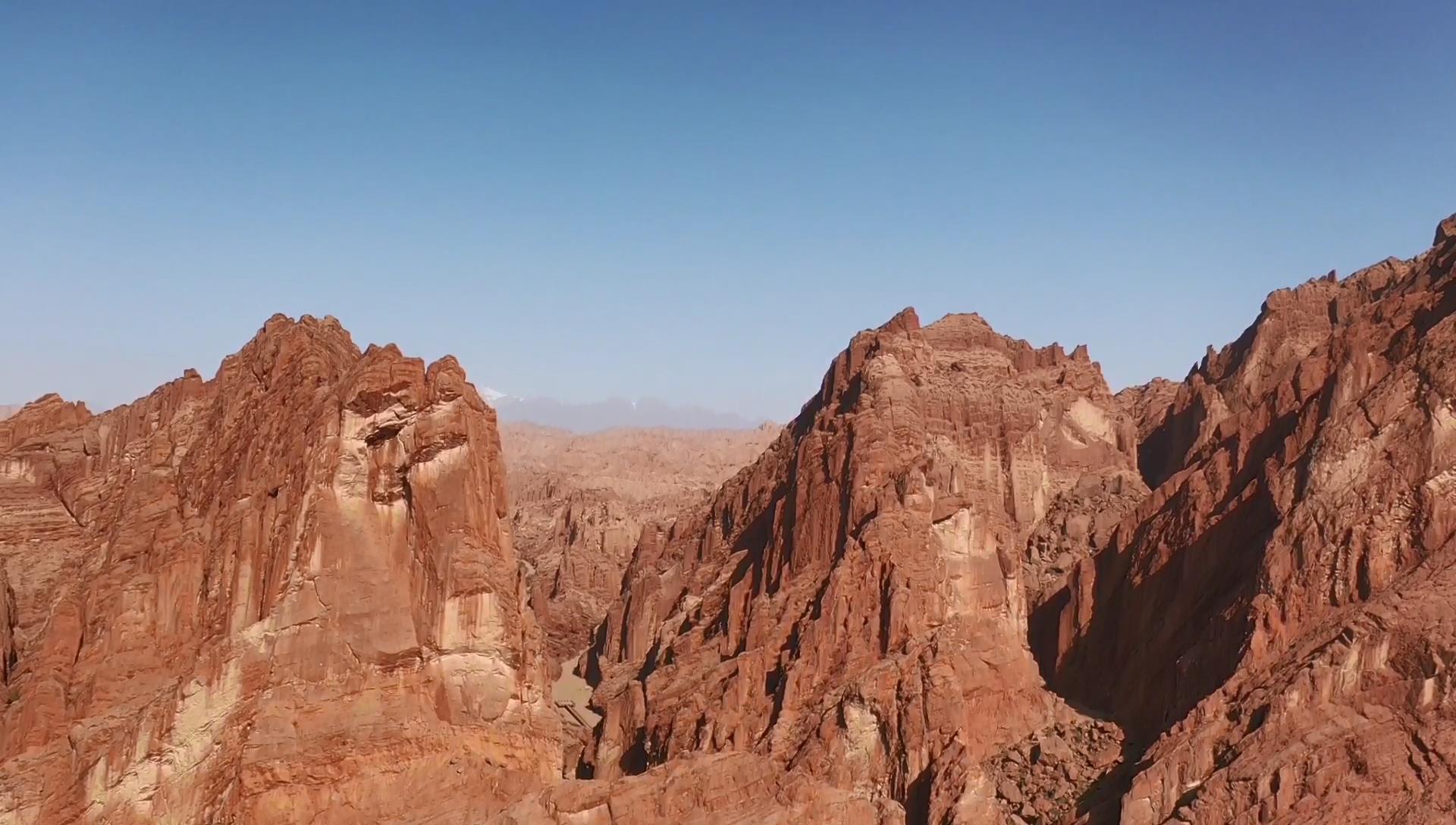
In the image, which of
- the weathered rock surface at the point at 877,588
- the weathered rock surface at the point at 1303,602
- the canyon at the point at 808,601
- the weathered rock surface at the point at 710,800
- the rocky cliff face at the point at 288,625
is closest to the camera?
the rocky cliff face at the point at 288,625

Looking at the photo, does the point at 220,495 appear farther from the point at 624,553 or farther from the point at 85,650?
the point at 624,553

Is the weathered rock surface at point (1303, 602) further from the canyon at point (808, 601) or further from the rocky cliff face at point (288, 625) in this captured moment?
the rocky cliff face at point (288, 625)

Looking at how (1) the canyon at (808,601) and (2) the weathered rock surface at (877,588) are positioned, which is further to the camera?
(2) the weathered rock surface at (877,588)

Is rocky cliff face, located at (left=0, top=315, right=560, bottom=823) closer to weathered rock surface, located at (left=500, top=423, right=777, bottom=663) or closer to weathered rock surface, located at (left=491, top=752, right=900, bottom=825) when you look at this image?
weathered rock surface, located at (left=491, top=752, right=900, bottom=825)

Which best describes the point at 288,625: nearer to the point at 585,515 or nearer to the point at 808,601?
the point at 808,601

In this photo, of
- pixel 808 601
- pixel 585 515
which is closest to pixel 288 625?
pixel 808 601

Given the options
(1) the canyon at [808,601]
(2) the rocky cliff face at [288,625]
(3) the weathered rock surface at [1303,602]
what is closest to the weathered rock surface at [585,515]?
(1) the canyon at [808,601]
